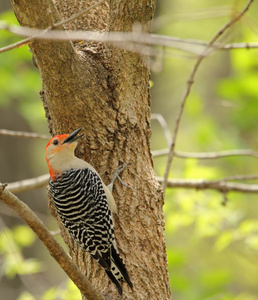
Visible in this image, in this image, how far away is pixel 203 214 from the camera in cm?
625

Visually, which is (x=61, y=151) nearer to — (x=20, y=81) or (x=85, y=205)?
(x=85, y=205)

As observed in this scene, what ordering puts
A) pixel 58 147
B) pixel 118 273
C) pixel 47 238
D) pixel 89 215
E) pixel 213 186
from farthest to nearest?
1. pixel 213 186
2. pixel 58 147
3. pixel 89 215
4. pixel 118 273
5. pixel 47 238

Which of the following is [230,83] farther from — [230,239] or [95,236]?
[95,236]

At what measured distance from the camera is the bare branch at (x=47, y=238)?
2752mm

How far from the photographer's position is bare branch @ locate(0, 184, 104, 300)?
2.75m

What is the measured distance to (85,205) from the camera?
4.32 meters

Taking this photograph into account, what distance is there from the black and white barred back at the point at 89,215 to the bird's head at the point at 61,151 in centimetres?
12

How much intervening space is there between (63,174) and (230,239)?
2595 mm

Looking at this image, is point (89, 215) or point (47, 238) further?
point (89, 215)

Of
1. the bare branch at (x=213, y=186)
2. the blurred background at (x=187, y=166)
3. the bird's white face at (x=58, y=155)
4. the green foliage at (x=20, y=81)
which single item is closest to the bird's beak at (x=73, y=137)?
the bird's white face at (x=58, y=155)

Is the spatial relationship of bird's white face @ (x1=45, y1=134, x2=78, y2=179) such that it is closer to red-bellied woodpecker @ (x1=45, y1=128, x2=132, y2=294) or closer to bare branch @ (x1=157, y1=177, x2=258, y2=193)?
red-bellied woodpecker @ (x1=45, y1=128, x2=132, y2=294)

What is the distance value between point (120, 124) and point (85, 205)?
3.16 feet

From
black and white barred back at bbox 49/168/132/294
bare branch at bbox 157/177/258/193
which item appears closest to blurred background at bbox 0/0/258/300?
bare branch at bbox 157/177/258/193

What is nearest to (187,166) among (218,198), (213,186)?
(218,198)
